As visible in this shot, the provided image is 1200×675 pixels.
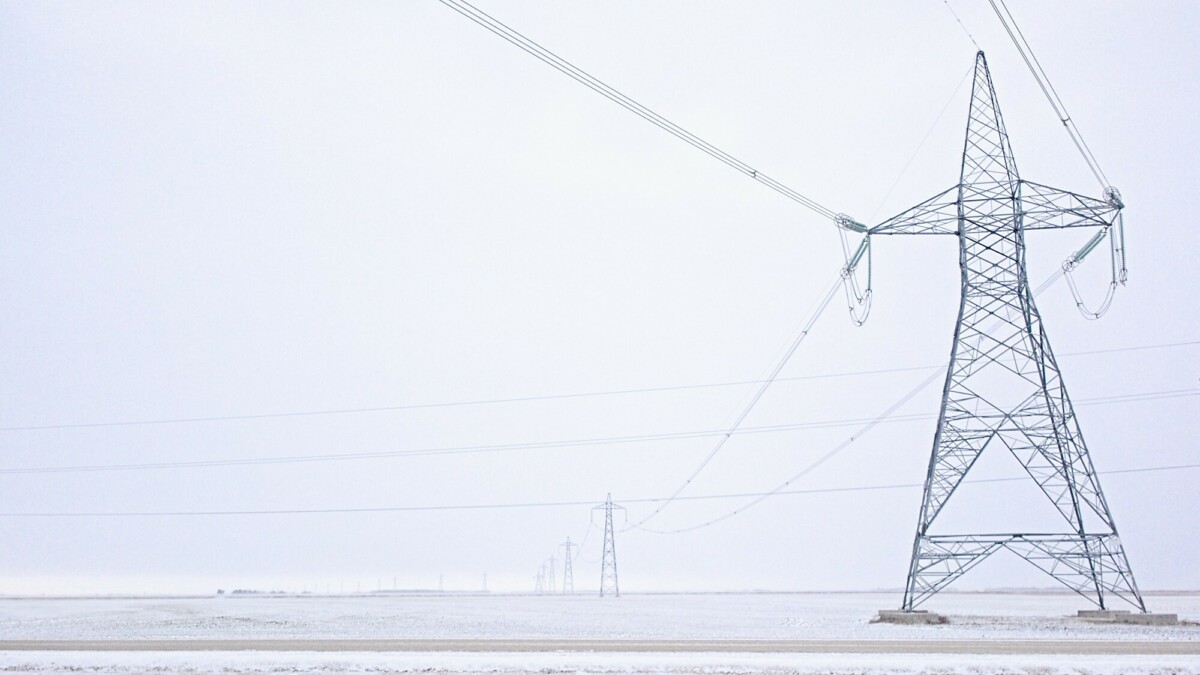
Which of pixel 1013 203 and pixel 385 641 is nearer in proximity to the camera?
pixel 385 641

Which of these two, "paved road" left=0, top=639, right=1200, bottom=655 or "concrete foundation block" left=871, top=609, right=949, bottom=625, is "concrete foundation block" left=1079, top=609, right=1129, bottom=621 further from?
"paved road" left=0, top=639, right=1200, bottom=655

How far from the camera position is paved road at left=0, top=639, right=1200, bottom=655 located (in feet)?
80.6

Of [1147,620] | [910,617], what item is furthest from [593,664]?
[1147,620]

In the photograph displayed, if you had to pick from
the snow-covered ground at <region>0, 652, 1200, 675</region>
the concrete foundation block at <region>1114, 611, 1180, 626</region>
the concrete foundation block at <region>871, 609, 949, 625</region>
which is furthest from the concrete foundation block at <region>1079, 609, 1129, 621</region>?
the snow-covered ground at <region>0, 652, 1200, 675</region>

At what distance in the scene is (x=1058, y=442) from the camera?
3553 centimetres

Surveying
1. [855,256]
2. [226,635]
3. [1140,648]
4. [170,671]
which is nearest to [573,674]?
[170,671]

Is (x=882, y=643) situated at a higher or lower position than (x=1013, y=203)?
lower

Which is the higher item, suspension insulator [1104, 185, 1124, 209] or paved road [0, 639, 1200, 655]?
suspension insulator [1104, 185, 1124, 209]

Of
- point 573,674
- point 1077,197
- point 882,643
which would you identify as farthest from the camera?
point 1077,197

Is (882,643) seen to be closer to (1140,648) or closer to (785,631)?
(1140,648)

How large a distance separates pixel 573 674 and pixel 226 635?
2098cm

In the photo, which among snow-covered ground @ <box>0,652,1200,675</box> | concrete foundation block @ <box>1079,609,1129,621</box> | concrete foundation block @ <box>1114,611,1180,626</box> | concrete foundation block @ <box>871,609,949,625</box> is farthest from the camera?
concrete foundation block @ <box>871,609,949,625</box>

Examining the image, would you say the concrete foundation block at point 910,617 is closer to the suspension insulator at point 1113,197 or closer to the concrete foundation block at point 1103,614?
the concrete foundation block at point 1103,614

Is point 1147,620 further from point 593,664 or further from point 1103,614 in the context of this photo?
point 593,664
